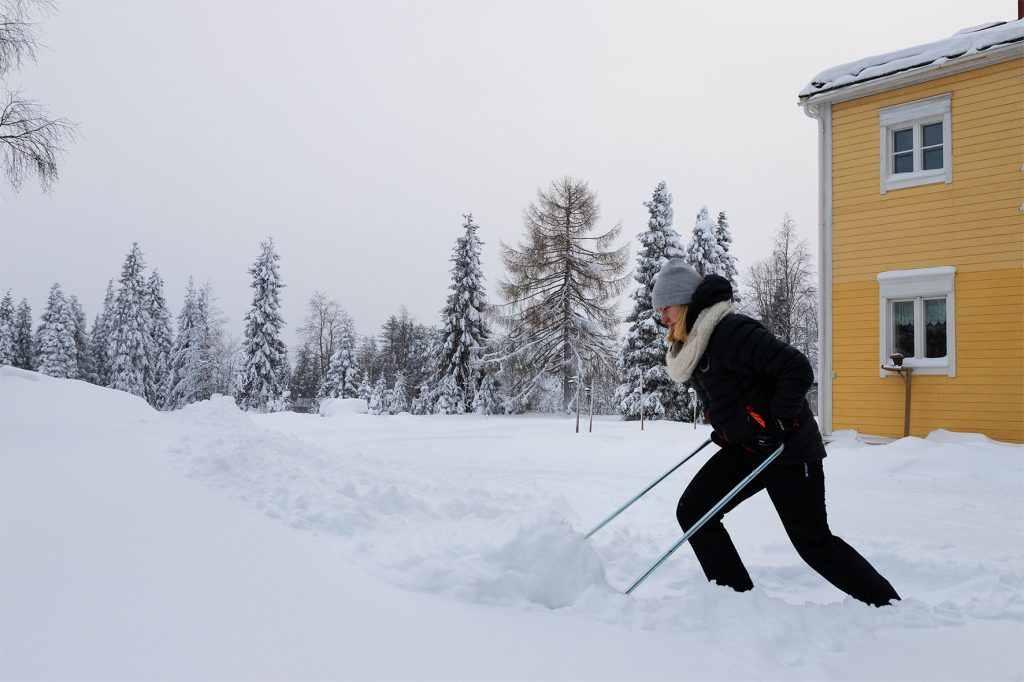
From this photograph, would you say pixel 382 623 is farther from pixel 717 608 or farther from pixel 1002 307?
pixel 1002 307

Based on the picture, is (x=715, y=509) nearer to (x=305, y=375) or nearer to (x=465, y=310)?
(x=465, y=310)

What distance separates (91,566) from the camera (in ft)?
7.45

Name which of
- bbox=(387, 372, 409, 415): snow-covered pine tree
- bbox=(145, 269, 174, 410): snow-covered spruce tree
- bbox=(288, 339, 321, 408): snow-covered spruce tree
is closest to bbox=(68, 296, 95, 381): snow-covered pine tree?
bbox=(145, 269, 174, 410): snow-covered spruce tree

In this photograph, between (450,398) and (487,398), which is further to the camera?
(450,398)

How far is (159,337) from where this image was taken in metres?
45.0

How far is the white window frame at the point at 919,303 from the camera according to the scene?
9.71 metres

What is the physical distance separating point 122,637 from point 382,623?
773mm

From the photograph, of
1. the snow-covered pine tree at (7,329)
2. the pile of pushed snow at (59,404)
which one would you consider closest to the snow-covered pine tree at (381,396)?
the snow-covered pine tree at (7,329)

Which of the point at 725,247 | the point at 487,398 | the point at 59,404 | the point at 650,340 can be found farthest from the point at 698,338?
the point at 725,247

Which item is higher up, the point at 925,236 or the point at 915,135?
the point at 915,135

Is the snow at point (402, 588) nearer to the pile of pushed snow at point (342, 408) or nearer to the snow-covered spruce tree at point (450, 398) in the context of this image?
the pile of pushed snow at point (342, 408)

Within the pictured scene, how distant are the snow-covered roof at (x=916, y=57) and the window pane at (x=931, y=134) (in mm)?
978

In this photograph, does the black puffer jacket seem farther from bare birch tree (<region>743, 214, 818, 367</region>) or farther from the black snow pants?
bare birch tree (<region>743, 214, 818, 367</region>)

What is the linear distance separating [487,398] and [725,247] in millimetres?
13132
